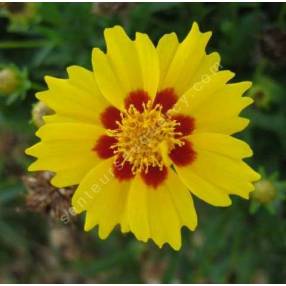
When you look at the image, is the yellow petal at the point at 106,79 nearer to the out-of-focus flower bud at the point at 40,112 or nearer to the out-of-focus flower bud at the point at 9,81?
the out-of-focus flower bud at the point at 40,112

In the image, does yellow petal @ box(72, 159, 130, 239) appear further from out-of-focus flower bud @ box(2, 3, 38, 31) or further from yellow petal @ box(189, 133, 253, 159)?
out-of-focus flower bud @ box(2, 3, 38, 31)

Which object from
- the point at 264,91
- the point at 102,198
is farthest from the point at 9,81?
the point at 264,91

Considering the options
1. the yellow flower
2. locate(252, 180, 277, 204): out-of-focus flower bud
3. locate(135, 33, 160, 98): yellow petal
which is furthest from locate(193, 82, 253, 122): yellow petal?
locate(252, 180, 277, 204): out-of-focus flower bud

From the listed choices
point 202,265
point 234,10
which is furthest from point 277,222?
point 234,10

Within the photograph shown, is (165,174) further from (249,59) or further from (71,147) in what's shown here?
(249,59)

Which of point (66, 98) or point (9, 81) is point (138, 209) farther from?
point (9, 81)

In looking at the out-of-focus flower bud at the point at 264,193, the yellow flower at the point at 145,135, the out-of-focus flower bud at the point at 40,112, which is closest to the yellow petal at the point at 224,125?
the yellow flower at the point at 145,135
